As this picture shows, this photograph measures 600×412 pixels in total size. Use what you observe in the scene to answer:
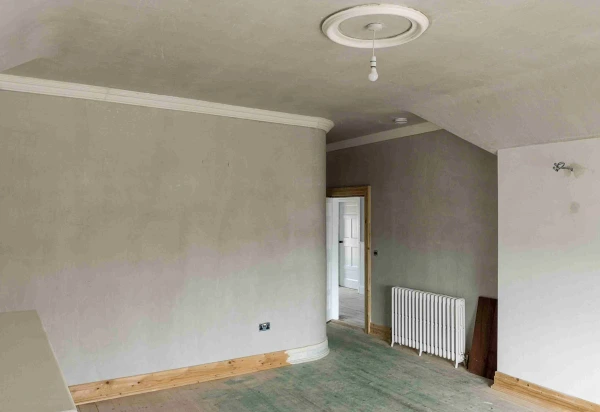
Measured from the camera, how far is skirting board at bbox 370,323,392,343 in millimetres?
5602

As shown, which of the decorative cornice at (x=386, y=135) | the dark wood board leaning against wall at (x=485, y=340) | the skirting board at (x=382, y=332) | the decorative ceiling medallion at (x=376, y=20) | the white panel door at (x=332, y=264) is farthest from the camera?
the white panel door at (x=332, y=264)

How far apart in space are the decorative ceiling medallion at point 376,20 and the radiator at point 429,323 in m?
3.01

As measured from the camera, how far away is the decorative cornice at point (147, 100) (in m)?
3.48

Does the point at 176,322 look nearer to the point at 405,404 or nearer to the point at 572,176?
the point at 405,404

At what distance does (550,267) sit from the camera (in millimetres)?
3738

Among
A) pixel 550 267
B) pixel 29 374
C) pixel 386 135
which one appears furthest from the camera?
pixel 386 135

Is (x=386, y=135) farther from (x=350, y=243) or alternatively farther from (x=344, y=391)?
(x=350, y=243)

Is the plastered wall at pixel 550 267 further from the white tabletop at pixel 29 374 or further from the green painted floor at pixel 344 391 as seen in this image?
the white tabletop at pixel 29 374

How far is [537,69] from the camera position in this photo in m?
3.09

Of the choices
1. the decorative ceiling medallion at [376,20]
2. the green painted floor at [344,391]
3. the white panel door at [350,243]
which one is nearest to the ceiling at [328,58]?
the decorative ceiling medallion at [376,20]

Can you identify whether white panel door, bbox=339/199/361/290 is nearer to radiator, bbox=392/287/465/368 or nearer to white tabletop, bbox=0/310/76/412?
radiator, bbox=392/287/465/368

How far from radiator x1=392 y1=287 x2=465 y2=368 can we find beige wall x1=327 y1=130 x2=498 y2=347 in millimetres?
155

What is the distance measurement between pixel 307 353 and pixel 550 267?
2442mm

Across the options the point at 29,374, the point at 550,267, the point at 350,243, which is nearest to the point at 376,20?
the point at 29,374
